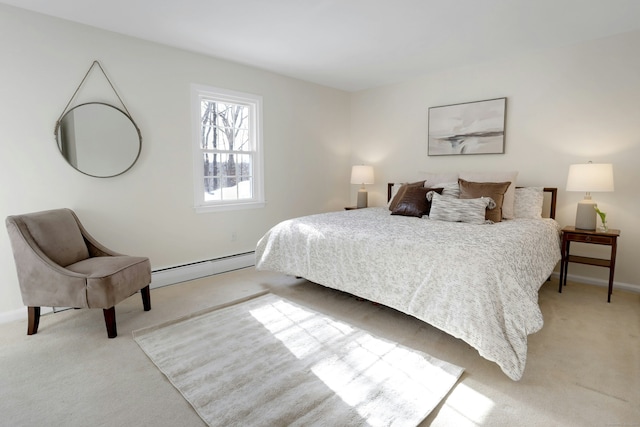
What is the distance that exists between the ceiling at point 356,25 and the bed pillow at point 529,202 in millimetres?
1481

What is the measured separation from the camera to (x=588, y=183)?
10.2 ft

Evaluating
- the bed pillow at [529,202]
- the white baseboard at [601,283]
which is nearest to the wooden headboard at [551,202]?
the bed pillow at [529,202]

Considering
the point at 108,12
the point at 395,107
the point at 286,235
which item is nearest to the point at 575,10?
the point at 395,107

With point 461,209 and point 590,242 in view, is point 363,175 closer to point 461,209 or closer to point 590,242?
point 461,209

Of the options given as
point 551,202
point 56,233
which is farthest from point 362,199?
point 56,233

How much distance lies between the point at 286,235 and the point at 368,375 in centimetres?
166

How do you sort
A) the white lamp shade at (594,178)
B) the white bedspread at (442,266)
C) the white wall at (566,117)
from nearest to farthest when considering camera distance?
the white bedspread at (442,266), the white lamp shade at (594,178), the white wall at (566,117)

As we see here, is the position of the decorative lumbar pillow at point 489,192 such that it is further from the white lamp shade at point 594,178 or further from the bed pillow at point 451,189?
the white lamp shade at point 594,178

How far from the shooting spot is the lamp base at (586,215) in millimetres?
3225

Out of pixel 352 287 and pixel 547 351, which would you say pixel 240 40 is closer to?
pixel 352 287

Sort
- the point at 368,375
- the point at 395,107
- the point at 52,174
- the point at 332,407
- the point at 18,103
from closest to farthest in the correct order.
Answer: the point at 332,407, the point at 368,375, the point at 18,103, the point at 52,174, the point at 395,107

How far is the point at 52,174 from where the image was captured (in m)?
2.89

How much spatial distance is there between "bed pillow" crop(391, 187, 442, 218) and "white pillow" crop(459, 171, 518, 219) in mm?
456

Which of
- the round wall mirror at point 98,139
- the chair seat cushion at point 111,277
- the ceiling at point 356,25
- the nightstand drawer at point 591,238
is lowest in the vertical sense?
the chair seat cushion at point 111,277
